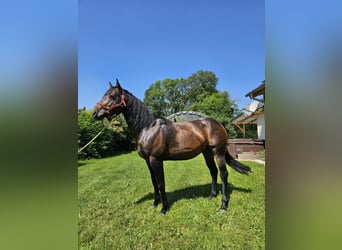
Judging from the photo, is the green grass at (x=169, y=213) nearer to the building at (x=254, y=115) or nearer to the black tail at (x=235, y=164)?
the black tail at (x=235, y=164)

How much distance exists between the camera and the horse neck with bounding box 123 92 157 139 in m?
2.48

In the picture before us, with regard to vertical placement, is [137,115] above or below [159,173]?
above

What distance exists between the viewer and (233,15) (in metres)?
1.50

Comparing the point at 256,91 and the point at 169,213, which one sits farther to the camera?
the point at 169,213

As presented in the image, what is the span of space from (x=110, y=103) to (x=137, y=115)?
337 millimetres

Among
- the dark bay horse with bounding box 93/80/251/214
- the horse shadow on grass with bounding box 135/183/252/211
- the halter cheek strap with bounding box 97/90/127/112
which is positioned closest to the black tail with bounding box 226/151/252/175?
the dark bay horse with bounding box 93/80/251/214

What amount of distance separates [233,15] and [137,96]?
1367 millimetres

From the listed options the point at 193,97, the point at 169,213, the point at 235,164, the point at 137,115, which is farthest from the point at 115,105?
the point at 235,164

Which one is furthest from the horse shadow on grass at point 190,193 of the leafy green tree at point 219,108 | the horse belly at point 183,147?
the leafy green tree at point 219,108

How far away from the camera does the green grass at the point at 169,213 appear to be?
1.95 meters

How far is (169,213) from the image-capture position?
251 centimetres

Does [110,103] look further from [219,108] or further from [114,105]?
[219,108]

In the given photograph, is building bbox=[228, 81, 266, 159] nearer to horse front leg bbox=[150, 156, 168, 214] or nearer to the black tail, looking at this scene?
the black tail
